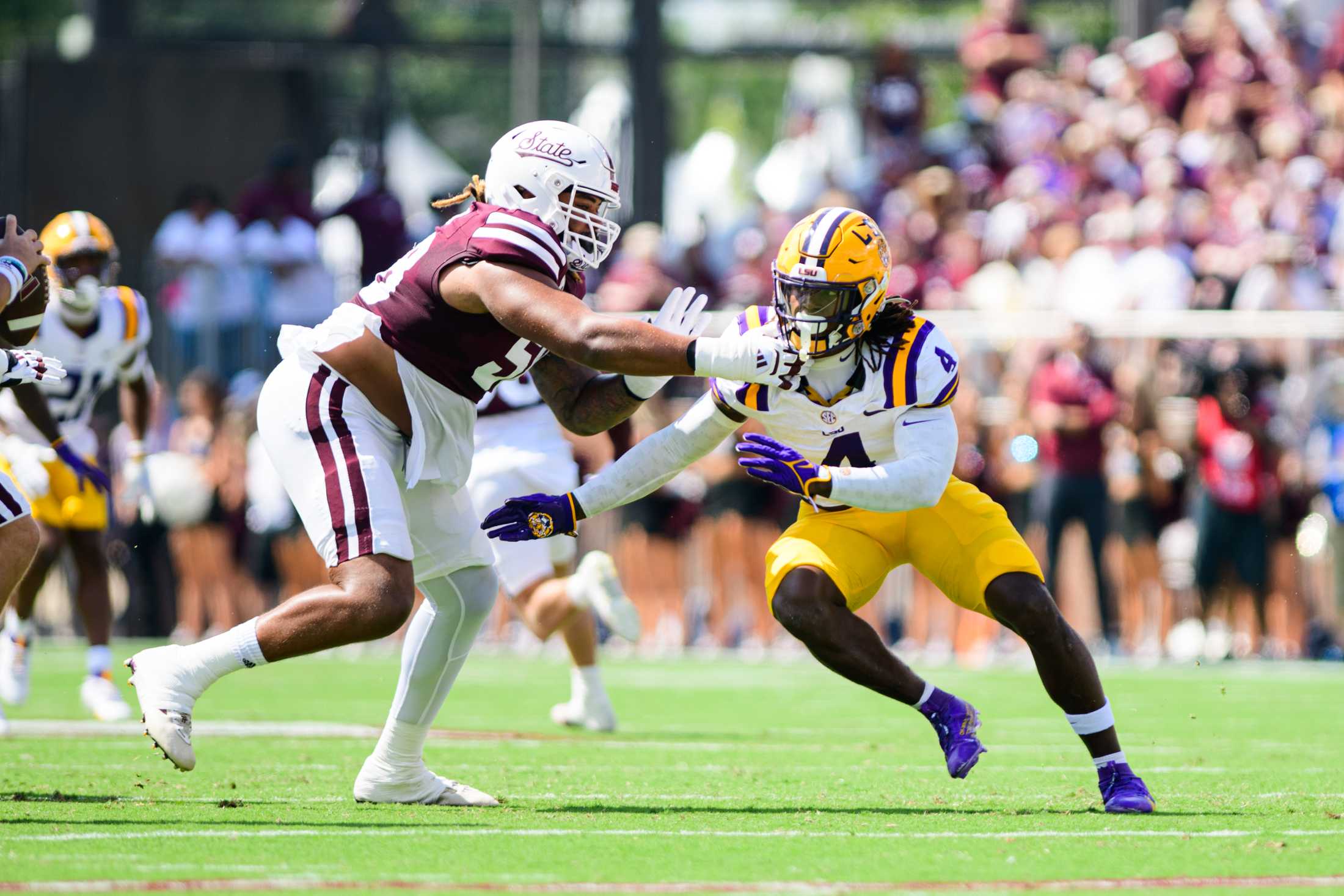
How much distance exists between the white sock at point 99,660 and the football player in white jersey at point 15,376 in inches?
128

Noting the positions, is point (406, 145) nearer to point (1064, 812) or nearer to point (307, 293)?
point (307, 293)

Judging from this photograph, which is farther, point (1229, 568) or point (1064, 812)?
point (1229, 568)

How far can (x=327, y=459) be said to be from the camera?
5.43 m

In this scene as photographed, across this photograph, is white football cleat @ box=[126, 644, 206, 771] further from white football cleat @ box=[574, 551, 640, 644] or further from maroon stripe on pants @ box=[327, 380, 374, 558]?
white football cleat @ box=[574, 551, 640, 644]

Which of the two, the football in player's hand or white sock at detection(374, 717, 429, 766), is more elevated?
the football in player's hand

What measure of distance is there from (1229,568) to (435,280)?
846 centimetres

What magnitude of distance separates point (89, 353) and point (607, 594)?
8.80 feet

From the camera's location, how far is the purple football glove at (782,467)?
540 cm

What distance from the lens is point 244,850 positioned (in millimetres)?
4609

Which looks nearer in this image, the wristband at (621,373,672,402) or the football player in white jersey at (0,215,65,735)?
the football player in white jersey at (0,215,65,735)

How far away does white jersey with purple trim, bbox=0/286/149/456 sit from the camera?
29.5 feet

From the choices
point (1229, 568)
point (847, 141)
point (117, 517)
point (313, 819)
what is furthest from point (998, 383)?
point (847, 141)

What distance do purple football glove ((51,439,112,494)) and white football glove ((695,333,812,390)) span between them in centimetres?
418

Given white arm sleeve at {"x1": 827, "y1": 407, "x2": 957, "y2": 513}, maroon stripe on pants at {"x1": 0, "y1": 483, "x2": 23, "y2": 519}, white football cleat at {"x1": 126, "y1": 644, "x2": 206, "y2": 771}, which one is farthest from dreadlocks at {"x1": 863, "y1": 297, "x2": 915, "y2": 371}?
maroon stripe on pants at {"x1": 0, "y1": 483, "x2": 23, "y2": 519}
